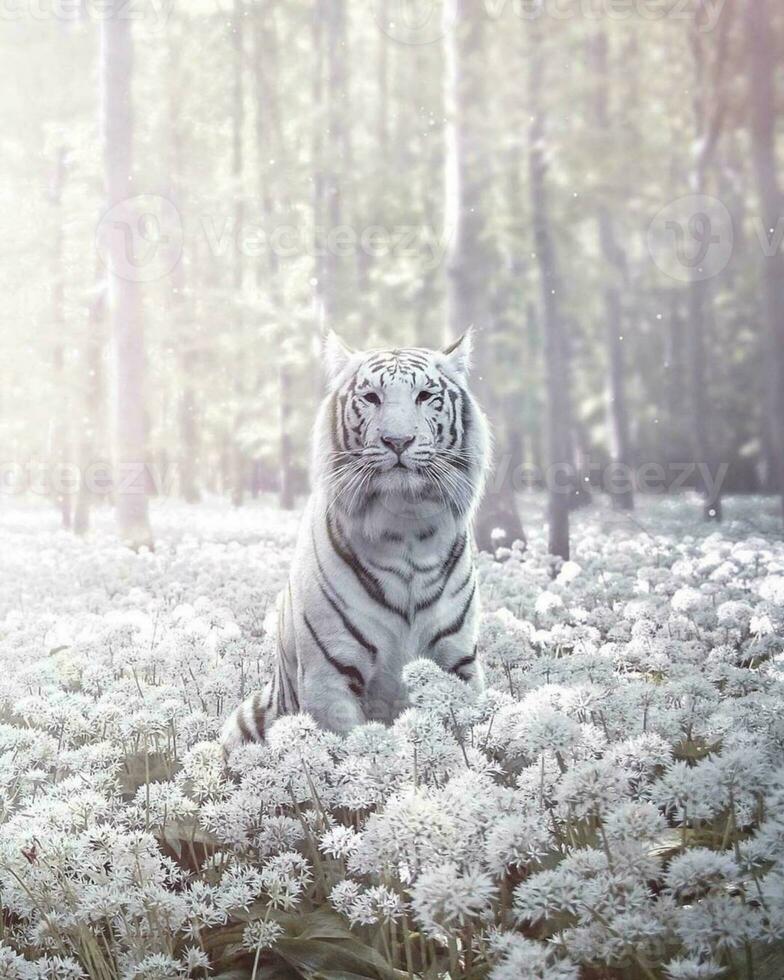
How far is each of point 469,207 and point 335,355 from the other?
204 inches

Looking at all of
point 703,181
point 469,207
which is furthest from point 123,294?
point 703,181

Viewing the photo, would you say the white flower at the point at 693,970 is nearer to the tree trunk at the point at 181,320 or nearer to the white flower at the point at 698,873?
the white flower at the point at 698,873

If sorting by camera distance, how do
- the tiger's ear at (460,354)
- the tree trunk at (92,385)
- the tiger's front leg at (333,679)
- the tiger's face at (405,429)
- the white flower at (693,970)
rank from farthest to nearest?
1. the tree trunk at (92,385)
2. the tiger's ear at (460,354)
3. the tiger's face at (405,429)
4. the tiger's front leg at (333,679)
5. the white flower at (693,970)

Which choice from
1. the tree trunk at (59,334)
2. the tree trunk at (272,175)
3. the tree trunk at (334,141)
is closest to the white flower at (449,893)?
the tree trunk at (334,141)

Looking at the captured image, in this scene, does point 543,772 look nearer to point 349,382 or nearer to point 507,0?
point 349,382

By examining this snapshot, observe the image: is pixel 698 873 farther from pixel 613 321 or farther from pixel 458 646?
pixel 613 321

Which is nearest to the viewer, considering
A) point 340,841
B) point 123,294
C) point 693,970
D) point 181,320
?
point 693,970

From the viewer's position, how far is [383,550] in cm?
299

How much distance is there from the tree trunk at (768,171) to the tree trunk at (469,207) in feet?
8.01

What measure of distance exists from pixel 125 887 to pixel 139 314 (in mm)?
8710

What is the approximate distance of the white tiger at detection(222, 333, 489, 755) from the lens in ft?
9.50

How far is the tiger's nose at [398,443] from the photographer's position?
115 inches

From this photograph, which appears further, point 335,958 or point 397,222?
point 397,222

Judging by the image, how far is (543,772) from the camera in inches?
67.9
